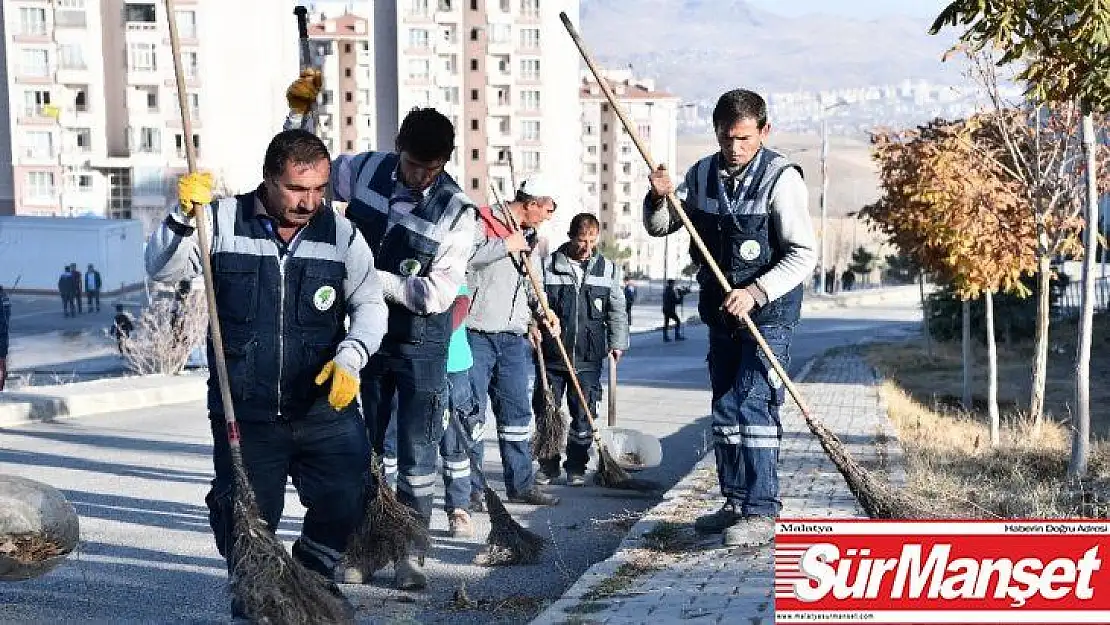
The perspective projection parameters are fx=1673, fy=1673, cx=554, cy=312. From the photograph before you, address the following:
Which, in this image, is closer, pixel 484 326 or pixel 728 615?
pixel 728 615

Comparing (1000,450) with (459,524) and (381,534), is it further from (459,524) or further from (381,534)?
(381,534)

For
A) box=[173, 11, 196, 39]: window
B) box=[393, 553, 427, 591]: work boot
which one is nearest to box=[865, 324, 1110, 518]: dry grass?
box=[393, 553, 427, 591]: work boot

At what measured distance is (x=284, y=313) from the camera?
231 inches

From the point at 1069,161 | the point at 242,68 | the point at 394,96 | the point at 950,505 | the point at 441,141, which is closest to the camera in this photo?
the point at 441,141

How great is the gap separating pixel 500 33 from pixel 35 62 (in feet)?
95.3

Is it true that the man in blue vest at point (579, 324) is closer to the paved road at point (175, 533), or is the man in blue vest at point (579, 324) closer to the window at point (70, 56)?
the paved road at point (175, 533)

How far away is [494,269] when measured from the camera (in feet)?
31.4

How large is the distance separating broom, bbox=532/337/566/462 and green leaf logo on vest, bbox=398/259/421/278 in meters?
3.92

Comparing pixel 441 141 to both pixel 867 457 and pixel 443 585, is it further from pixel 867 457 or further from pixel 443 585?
pixel 867 457

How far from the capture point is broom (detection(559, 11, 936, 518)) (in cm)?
702

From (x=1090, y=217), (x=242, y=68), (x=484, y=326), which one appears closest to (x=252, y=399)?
(x=484, y=326)

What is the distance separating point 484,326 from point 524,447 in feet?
3.17

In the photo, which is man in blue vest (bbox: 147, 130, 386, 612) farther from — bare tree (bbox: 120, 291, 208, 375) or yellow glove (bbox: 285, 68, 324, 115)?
bare tree (bbox: 120, 291, 208, 375)

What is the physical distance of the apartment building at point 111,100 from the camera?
8450 centimetres
